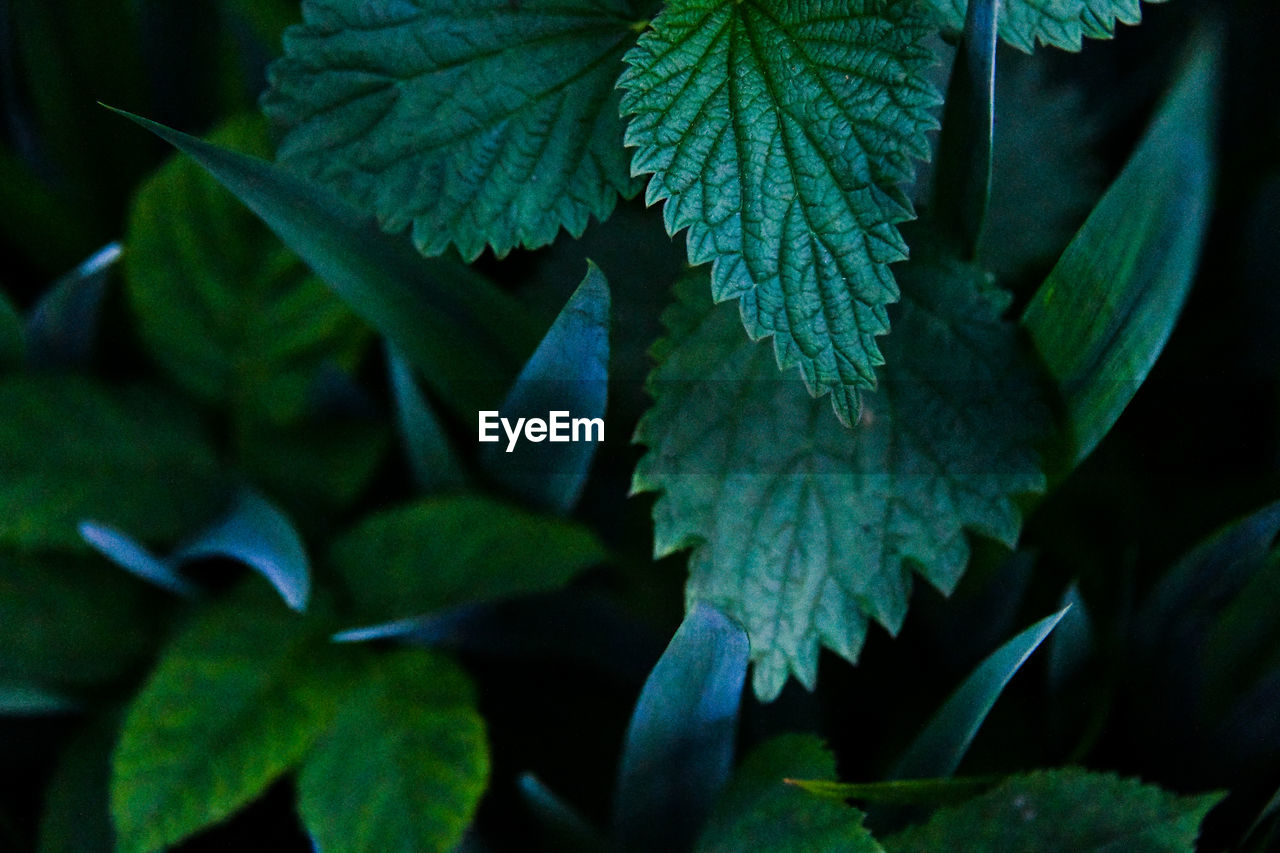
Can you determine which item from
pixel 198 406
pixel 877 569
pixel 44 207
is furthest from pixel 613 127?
pixel 44 207

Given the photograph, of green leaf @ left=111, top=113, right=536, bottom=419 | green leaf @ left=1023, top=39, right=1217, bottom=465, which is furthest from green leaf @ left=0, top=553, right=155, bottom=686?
green leaf @ left=1023, top=39, right=1217, bottom=465

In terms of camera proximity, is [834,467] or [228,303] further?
[228,303]

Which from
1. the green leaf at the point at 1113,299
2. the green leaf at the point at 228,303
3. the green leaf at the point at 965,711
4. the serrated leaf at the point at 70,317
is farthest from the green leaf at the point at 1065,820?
the serrated leaf at the point at 70,317

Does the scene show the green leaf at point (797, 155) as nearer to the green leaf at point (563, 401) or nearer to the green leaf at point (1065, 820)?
the green leaf at point (563, 401)

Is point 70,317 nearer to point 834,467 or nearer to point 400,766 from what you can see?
point 400,766

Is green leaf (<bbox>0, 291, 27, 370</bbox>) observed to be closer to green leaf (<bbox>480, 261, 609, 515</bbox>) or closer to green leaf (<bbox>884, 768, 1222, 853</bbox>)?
green leaf (<bbox>480, 261, 609, 515</bbox>)

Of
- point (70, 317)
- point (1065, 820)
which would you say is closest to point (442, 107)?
point (70, 317)
